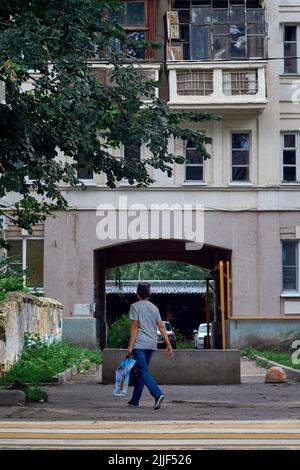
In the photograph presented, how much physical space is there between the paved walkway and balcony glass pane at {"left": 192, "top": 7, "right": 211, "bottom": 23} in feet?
88.0

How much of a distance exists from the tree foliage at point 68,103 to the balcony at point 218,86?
54.3 ft

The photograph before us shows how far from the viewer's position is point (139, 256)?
142 ft

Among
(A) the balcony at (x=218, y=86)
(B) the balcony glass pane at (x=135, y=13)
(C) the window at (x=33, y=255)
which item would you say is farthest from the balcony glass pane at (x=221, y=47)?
(C) the window at (x=33, y=255)

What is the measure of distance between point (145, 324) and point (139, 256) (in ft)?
90.9

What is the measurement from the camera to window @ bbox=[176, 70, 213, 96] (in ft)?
119

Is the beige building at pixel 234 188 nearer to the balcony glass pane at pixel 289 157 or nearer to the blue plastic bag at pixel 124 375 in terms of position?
the balcony glass pane at pixel 289 157

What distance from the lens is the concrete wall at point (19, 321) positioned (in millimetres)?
20438

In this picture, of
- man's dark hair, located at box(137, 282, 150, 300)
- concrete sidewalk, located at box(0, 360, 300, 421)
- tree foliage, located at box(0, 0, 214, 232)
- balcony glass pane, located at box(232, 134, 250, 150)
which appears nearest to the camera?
concrete sidewalk, located at box(0, 360, 300, 421)

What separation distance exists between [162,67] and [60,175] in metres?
17.8

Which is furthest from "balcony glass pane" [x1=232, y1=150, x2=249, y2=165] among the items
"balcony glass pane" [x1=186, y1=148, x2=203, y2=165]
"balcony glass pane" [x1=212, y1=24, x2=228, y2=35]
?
"balcony glass pane" [x1=212, y1=24, x2=228, y2=35]

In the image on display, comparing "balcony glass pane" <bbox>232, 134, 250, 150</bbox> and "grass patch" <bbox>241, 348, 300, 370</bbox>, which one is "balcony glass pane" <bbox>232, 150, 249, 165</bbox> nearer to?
"balcony glass pane" <bbox>232, 134, 250, 150</bbox>

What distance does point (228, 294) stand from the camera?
1361 inches

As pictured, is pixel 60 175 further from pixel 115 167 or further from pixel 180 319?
pixel 180 319

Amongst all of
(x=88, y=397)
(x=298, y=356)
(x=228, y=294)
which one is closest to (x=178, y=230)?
(x=228, y=294)
